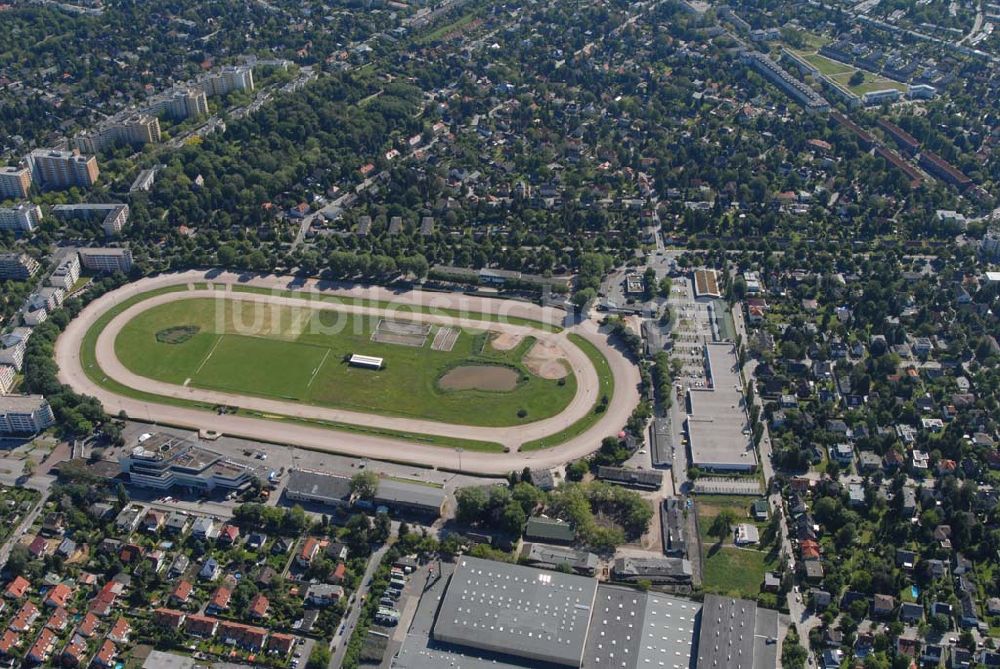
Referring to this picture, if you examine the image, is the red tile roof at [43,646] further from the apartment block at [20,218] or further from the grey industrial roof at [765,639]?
the apartment block at [20,218]

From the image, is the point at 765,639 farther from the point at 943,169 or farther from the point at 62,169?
the point at 62,169

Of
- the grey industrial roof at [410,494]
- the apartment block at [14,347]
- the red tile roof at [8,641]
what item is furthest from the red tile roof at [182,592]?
the apartment block at [14,347]

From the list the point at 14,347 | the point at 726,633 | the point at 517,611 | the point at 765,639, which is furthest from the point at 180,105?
the point at 765,639

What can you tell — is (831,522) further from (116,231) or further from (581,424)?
(116,231)

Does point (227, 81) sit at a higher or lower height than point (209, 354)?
higher

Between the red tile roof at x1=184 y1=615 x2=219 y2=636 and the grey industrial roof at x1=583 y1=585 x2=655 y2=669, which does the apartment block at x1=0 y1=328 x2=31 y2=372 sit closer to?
the red tile roof at x1=184 y1=615 x2=219 y2=636
